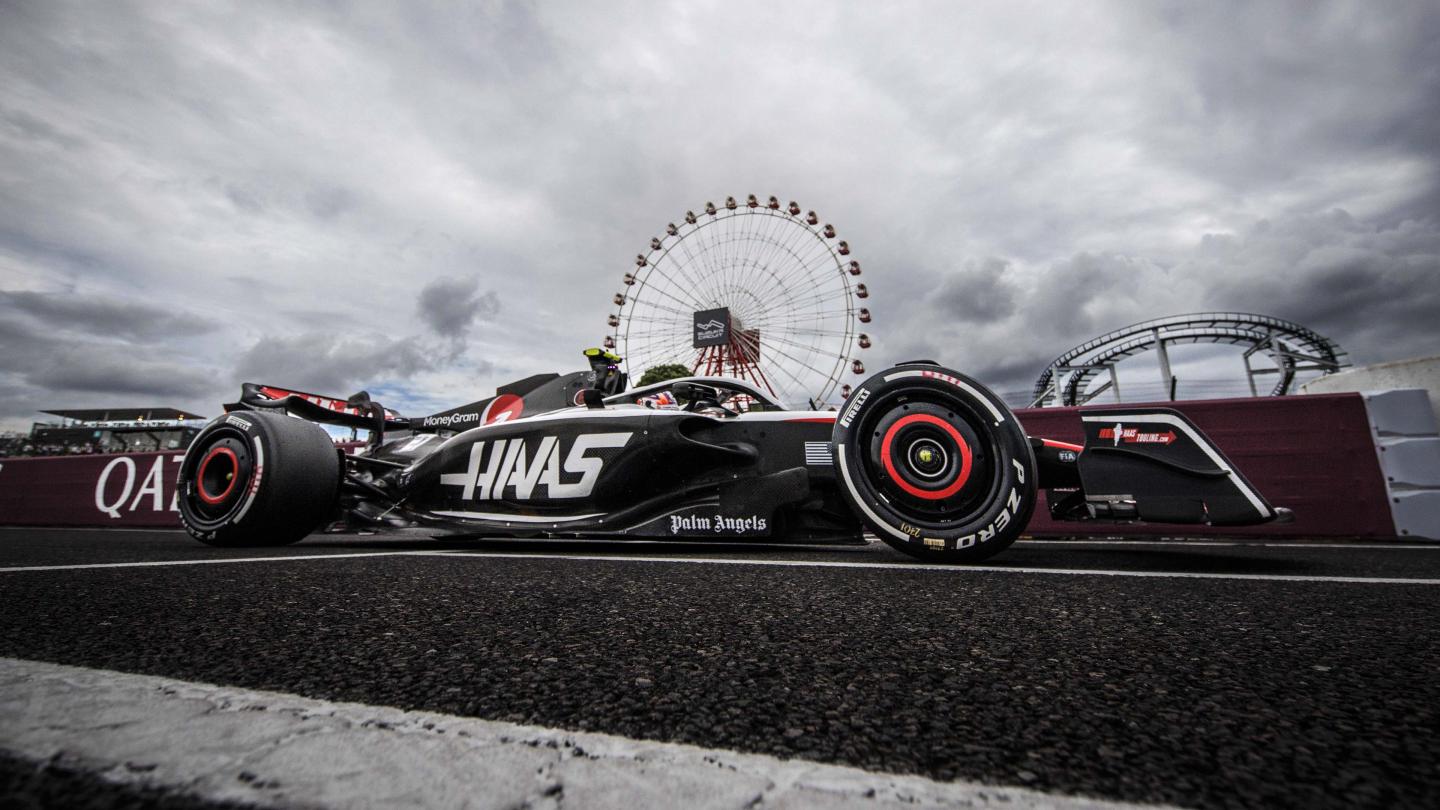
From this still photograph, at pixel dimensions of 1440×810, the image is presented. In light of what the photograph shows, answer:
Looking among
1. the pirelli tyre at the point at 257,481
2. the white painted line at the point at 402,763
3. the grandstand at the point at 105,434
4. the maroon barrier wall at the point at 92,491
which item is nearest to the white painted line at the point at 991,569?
the pirelli tyre at the point at 257,481

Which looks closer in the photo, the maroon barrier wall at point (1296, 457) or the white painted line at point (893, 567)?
the white painted line at point (893, 567)

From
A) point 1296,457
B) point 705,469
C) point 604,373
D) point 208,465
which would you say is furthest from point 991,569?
point 208,465

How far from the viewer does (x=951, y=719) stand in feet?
2.56

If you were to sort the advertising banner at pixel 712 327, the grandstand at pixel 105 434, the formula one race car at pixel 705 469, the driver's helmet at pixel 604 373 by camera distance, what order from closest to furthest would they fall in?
the formula one race car at pixel 705 469 < the driver's helmet at pixel 604 373 < the advertising banner at pixel 712 327 < the grandstand at pixel 105 434

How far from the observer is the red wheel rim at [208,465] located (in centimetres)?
390

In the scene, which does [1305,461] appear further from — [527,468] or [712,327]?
[712,327]

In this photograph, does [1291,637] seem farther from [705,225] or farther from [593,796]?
[705,225]

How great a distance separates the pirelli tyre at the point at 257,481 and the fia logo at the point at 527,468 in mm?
801

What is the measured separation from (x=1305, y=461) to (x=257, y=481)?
25.1 feet

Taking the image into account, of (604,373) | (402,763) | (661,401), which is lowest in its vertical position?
(402,763)

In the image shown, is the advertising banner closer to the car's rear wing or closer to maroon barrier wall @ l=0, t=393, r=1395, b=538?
maroon barrier wall @ l=0, t=393, r=1395, b=538

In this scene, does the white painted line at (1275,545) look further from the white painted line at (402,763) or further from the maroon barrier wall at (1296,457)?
the white painted line at (402,763)

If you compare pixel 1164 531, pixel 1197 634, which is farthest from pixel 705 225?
pixel 1197 634

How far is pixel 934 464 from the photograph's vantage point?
275 centimetres
